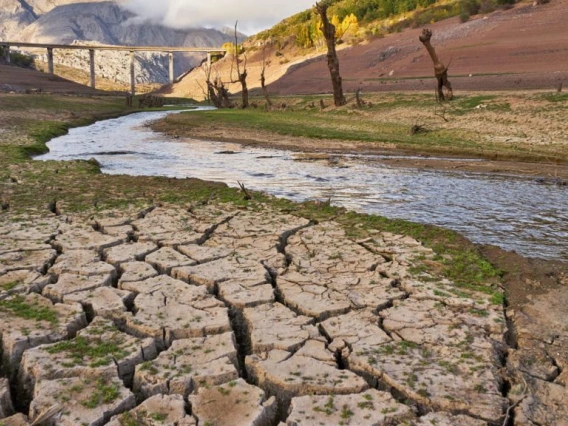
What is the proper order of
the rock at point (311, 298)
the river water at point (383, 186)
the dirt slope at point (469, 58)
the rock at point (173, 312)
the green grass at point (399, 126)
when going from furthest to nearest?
the dirt slope at point (469, 58)
the green grass at point (399, 126)
the river water at point (383, 186)
the rock at point (311, 298)
the rock at point (173, 312)

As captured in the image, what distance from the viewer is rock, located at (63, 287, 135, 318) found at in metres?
3.66

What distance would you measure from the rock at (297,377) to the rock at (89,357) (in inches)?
24.4

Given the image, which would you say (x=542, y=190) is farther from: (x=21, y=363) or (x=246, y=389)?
(x=21, y=363)

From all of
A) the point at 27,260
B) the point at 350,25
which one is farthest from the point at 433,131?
the point at 350,25

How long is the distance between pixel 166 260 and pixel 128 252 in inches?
15.4

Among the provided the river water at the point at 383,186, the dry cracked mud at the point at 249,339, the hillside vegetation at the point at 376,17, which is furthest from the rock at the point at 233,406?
the hillside vegetation at the point at 376,17

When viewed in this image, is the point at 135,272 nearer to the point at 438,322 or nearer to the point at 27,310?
the point at 27,310

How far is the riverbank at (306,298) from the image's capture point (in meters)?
2.89

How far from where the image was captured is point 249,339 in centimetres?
346

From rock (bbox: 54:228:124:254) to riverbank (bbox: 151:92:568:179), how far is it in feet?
24.7

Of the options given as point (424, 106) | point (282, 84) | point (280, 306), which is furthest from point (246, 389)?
point (282, 84)

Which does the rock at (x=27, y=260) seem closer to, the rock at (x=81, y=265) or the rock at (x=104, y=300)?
the rock at (x=81, y=265)

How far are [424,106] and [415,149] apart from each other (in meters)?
6.88

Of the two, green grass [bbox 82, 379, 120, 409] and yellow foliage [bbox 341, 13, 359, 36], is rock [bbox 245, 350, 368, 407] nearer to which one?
green grass [bbox 82, 379, 120, 409]
